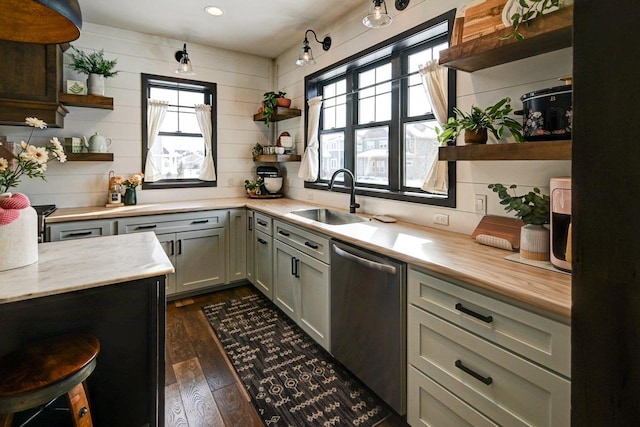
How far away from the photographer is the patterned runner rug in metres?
1.83

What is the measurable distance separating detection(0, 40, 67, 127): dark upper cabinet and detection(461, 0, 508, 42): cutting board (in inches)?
122

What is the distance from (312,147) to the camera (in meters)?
3.66

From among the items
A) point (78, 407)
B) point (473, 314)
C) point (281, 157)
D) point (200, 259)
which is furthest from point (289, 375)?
point (281, 157)

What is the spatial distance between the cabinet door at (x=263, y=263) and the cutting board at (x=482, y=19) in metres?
2.14

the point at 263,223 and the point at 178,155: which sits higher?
the point at 178,155

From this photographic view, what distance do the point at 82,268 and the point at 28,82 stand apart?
2.24 metres

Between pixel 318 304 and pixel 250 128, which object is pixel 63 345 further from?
pixel 250 128

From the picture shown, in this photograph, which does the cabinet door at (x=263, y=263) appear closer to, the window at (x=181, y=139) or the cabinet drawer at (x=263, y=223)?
the cabinet drawer at (x=263, y=223)

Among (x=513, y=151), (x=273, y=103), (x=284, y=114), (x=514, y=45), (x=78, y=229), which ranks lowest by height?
(x=78, y=229)

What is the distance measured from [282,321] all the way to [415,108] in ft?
6.62

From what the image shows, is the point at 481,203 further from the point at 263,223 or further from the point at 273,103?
the point at 273,103

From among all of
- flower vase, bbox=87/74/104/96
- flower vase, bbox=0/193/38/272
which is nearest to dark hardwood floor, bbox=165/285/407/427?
flower vase, bbox=0/193/38/272

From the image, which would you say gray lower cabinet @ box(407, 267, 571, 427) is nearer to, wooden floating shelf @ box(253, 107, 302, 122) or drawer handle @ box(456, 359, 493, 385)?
drawer handle @ box(456, 359, 493, 385)

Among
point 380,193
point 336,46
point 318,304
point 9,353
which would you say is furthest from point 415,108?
point 9,353
